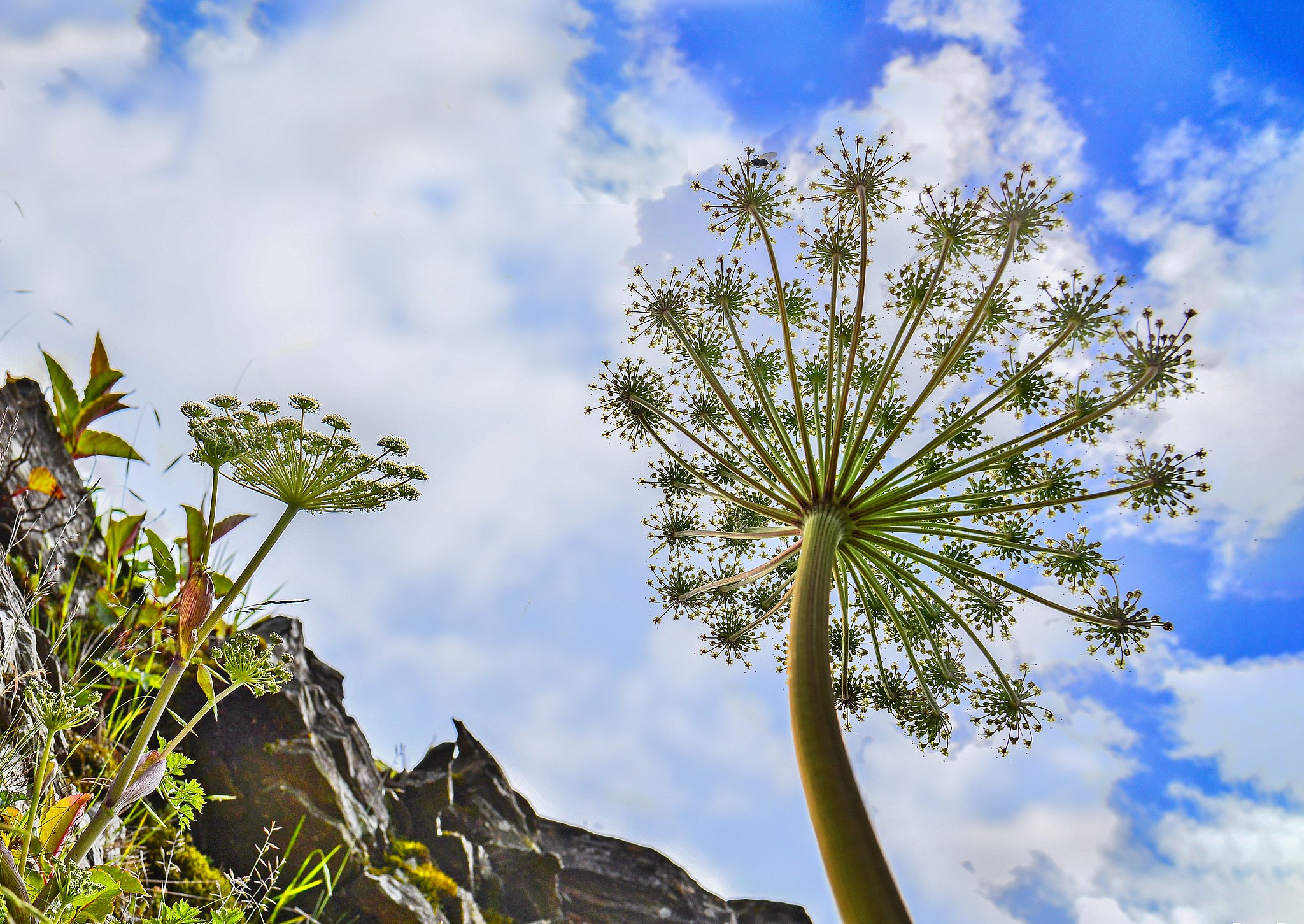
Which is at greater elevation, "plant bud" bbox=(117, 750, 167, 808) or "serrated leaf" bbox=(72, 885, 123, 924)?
"plant bud" bbox=(117, 750, 167, 808)

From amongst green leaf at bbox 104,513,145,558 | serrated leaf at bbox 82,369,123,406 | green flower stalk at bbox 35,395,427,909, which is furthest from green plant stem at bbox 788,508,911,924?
serrated leaf at bbox 82,369,123,406

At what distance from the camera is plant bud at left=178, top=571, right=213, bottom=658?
11.4 ft

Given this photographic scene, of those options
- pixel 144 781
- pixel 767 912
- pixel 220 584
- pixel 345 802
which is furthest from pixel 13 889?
pixel 767 912

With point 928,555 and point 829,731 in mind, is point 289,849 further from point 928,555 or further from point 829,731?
point 928,555

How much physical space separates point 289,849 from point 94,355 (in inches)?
189

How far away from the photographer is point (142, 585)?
629 cm

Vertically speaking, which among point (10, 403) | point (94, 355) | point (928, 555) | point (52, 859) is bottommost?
point (52, 859)

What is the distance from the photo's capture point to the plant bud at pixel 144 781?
3047 millimetres

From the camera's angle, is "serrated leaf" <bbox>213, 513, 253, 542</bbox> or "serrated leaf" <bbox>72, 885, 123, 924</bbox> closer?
"serrated leaf" <bbox>72, 885, 123, 924</bbox>

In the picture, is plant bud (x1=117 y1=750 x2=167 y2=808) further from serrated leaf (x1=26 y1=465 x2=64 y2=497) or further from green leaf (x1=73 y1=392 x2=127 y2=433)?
green leaf (x1=73 y1=392 x2=127 y2=433)

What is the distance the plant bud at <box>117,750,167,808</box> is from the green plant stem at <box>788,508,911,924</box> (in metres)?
3.18

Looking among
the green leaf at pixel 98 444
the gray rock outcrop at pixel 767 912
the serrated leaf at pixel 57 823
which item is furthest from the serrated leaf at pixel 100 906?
the gray rock outcrop at pixel 767 912

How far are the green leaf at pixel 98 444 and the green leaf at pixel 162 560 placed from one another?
5.54 ft

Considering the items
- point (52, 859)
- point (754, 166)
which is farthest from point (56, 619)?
point (754, 166)
